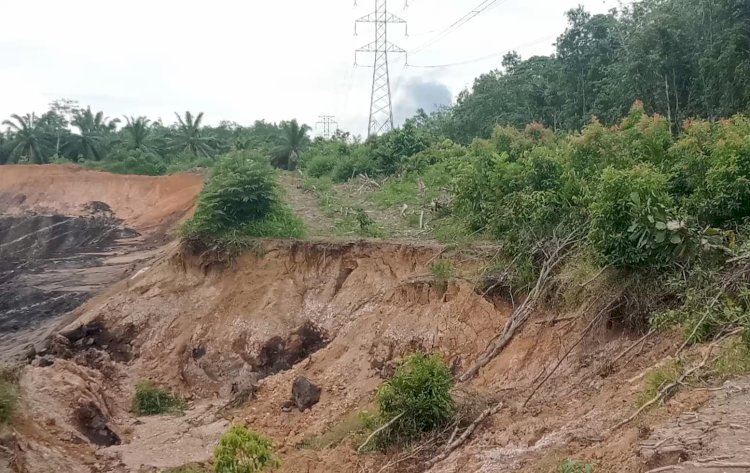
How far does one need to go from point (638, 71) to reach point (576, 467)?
21.3 m

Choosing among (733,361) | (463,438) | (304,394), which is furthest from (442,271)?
(733,361)

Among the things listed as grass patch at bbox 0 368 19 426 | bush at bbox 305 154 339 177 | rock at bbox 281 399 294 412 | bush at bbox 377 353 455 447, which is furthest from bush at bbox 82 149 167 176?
bush at bbox 377 353 455 447

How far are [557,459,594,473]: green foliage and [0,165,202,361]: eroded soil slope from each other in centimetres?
1520

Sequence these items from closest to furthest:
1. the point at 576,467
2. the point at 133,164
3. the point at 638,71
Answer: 1. the point at 576,467
2. the point at 638,71
3. the point at 133,164

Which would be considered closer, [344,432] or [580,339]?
[580,339]

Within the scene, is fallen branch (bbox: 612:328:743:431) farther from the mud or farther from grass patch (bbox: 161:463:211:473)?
the mud

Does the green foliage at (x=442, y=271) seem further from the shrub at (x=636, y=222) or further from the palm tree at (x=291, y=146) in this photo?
the palm tree at (x=291, y=146)

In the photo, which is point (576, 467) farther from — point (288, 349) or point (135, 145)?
point (135, 145)

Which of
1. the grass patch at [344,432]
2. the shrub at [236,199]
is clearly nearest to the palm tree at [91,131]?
the shrub at [236,199]

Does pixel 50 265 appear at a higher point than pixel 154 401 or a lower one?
higher

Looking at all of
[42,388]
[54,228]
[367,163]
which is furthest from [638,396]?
[54,228]

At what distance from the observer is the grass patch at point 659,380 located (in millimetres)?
7258

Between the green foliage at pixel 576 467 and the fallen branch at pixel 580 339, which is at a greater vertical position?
the fallen branch at pixel 580 339

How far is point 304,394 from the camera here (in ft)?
44.8
